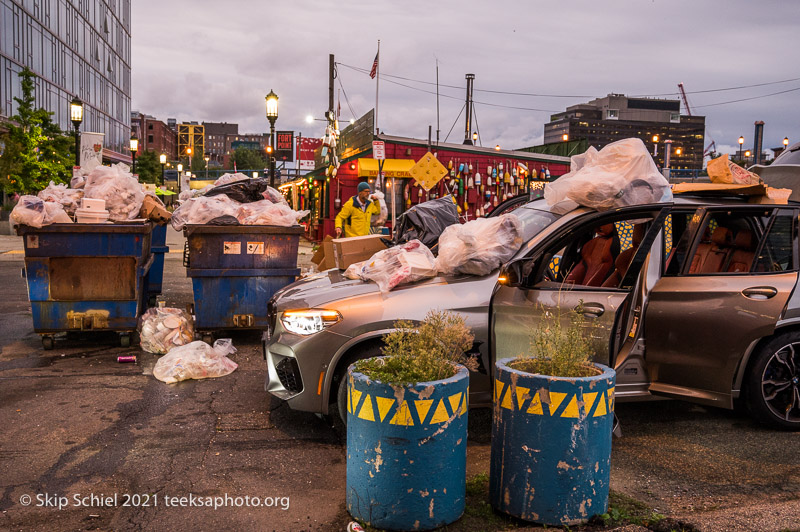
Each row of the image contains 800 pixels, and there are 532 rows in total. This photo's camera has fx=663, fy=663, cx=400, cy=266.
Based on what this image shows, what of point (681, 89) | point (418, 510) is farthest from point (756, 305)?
point (681, 89)

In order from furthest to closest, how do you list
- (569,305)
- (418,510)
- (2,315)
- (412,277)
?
(2,315), (412,277), (569,305), (418,510)

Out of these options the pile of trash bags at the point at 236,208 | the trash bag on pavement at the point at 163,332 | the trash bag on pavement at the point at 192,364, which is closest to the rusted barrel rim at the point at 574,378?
the trash bag on pavement at the point at 192,364

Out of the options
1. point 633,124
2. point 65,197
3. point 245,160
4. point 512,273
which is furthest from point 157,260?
point 633,124

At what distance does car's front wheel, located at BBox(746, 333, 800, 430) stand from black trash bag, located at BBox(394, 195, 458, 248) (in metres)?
2.97

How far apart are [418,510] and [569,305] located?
6.27 ft

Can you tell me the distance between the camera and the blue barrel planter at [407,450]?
3.27 m

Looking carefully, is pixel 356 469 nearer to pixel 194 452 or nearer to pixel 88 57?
pixel 194 452

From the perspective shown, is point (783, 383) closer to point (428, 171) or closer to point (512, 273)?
point (512, 273)

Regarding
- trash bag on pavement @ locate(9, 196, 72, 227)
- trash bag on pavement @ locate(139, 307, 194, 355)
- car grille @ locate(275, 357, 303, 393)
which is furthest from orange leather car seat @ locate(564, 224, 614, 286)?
trash bag on pavement @ locate(9, 196, 72, 227)

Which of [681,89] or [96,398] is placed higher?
[681,89]

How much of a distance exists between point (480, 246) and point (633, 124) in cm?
16245

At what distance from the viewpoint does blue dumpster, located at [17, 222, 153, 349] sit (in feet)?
24.9

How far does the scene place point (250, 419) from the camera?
544 cm

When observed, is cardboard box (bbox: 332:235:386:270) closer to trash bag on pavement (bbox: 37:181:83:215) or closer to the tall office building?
trash bag on pavement (bbox: 37:181:83:215)
